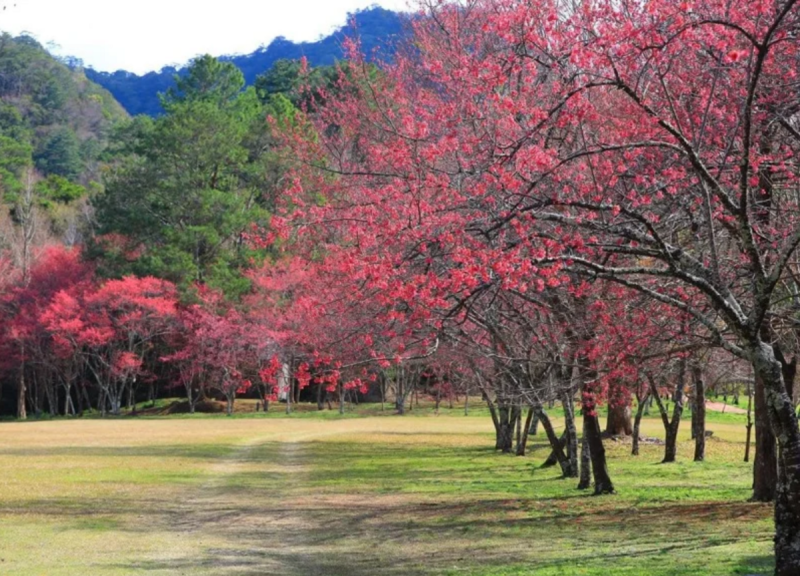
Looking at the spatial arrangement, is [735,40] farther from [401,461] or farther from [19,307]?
[19,307]

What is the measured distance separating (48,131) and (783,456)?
10010 cm

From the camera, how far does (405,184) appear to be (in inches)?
464

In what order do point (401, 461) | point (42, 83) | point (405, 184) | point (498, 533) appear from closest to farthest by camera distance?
Result: point (405, 184)
point (498, 533)
point (401, 461)
point (42, 83)

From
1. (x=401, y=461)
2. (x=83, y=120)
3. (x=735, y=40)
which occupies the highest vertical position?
(x=83, y=120)

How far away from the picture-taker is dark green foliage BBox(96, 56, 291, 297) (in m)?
54.2

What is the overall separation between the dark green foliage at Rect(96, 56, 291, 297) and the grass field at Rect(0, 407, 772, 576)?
83.6 ft

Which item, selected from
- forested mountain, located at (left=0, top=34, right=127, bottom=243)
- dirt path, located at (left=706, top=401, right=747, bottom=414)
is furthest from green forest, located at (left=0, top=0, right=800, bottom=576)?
forested mountain, located at (left=0, top=34, right=127, bottom=243)

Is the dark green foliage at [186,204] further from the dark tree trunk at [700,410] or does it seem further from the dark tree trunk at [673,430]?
the dark tree trunk at [700,410]

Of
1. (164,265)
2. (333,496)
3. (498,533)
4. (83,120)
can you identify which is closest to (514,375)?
(333,496)

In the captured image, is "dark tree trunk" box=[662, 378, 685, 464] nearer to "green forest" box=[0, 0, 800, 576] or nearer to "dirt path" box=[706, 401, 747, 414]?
"green forest" box=[0, 0, 800, 576]

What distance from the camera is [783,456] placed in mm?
8289

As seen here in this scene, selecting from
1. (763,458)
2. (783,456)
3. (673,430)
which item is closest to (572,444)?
(673,430)

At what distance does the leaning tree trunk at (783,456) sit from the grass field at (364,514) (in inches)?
46.5

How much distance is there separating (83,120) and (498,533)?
108 meters
